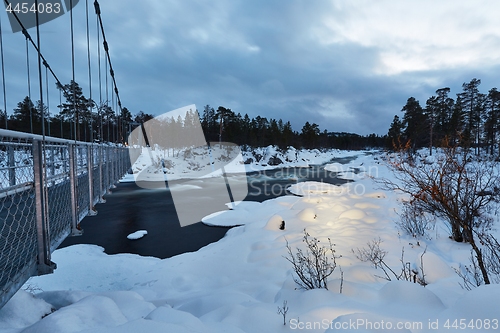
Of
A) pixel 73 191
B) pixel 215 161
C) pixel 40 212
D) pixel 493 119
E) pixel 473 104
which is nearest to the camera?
pixel 40 212

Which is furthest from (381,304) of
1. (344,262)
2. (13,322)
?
(13,322)

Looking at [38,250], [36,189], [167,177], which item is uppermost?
[36,189]

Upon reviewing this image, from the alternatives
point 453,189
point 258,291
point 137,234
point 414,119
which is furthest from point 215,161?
point 258,291

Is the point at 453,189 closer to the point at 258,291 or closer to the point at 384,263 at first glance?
the point at 384,263

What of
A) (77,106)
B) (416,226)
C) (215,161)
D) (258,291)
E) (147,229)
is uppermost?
(77,106)

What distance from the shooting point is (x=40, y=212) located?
6.86 ft

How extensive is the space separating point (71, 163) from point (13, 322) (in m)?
1.60

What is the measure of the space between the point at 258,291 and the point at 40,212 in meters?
2.85

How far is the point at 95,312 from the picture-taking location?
8.19 ft

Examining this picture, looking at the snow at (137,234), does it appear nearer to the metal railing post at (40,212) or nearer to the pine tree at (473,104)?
the metal railing post at (40,212)

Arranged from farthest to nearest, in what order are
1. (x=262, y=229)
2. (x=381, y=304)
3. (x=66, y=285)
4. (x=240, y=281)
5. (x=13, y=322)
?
1. (x=262, y=229)
2. (x=66, y=285)
3. (x=240, y=281)
4. (x=381, y=304)
5. (x=13, y=322)

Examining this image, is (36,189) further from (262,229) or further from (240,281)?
(262,229)

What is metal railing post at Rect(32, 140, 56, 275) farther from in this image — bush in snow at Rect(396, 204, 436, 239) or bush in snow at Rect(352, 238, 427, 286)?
bush in snow at Rect(396, 204, 436, 239)

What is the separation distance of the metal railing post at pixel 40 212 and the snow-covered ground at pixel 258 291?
0.44 m
